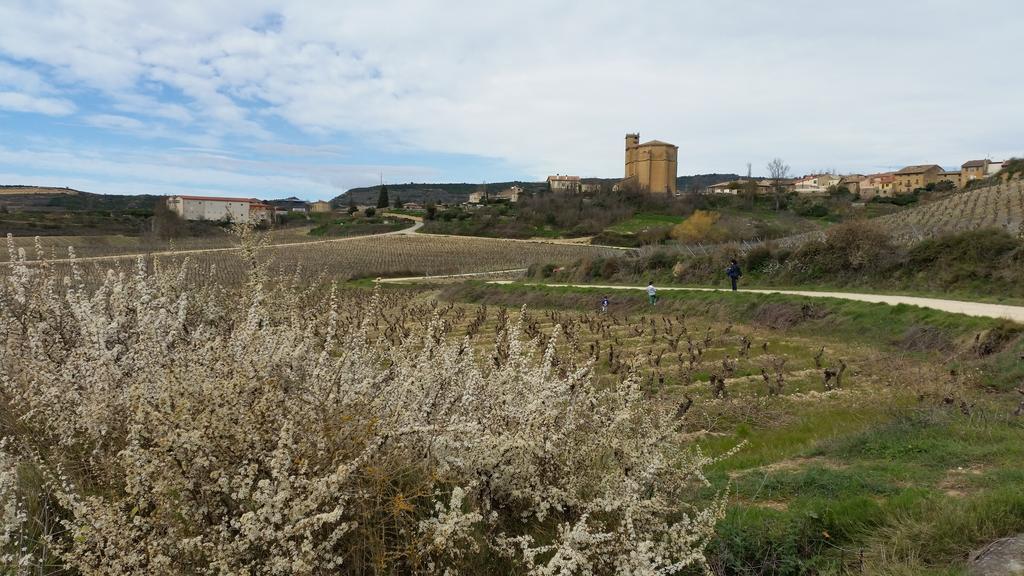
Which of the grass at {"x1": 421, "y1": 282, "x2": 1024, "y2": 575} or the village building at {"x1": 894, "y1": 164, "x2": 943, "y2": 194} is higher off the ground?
the village building at {"x1": 894, "y1": 164, "x2": 943, "y2": 194}

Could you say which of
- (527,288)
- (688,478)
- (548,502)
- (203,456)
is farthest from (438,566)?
(527,288)

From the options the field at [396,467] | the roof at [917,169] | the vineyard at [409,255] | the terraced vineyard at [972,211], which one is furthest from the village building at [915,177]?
the field at [396,467]

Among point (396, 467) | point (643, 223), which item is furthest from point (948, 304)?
point (643, 223)

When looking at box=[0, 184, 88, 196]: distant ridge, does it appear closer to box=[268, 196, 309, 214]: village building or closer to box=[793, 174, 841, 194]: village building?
box=[268, 196, 309, 214]: village building

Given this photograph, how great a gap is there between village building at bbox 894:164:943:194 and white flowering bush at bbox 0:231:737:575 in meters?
131

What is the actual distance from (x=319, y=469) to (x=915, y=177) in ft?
456

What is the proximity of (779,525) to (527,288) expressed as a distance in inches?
1106

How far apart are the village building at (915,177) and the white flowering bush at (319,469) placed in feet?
430

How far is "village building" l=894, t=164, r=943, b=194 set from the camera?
376 feet

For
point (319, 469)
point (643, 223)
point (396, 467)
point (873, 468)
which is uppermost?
point (643, 223)

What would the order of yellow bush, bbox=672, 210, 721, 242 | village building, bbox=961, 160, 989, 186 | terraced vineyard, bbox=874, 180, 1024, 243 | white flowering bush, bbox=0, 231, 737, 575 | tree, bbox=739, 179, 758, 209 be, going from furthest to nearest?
village building, bbox=961, 160, 989, 186 < tree, bbox=739, 179, 758, 209 < yellow bush, bbox=672, 210, 721, 242 < terraced vineyard, bbox=874, 180, 1024, 243 < white flowering bush, bbox=0, 231, 737, 575

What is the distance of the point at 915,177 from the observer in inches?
4606

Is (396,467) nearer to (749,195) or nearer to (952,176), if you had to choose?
(749,195)

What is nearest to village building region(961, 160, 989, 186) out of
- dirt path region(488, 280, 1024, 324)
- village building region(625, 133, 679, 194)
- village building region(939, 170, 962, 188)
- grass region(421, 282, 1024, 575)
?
village building region(939, 170, 962, 188)
